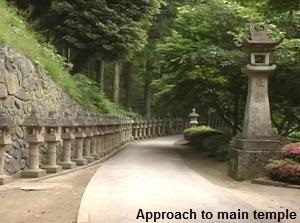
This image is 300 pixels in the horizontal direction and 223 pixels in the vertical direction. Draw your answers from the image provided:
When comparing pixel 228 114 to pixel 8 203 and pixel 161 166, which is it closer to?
pixel 161 166

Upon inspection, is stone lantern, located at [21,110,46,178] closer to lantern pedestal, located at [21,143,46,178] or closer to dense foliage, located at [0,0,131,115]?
lantern pedestal, located at [21,143,46,178]

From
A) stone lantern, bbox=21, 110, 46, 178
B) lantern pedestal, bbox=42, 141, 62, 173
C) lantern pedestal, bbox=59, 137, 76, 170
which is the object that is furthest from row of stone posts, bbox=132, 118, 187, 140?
stone lantern, bbox=21, 110, 46, 178

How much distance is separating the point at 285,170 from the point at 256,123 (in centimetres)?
210

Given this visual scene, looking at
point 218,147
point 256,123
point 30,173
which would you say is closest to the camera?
point 30,173

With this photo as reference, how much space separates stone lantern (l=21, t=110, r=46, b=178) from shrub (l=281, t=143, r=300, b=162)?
22.1ft

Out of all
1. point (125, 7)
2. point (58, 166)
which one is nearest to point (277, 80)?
point (125, 7)

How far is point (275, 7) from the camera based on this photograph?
32.1 feet

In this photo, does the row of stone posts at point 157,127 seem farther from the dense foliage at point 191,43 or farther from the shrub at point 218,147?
the shrub at point 218,147

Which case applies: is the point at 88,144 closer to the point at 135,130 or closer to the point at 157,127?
the point at 135,130

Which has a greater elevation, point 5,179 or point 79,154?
point 79,154

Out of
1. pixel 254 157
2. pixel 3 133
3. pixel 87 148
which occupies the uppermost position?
pixel 3 133

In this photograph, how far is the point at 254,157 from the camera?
14.4m

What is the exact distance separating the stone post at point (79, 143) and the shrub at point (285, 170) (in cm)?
636

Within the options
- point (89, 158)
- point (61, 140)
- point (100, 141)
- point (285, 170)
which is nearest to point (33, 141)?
point (61, 140)
